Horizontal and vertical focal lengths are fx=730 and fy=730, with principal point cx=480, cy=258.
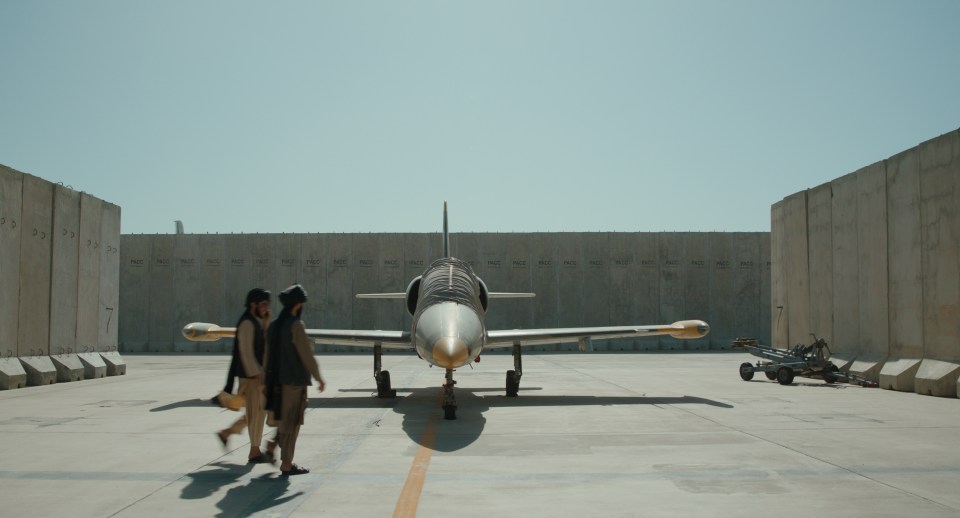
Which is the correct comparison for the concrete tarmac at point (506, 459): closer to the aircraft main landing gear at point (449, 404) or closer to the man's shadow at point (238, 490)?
the man's shadow at point (238, 490)

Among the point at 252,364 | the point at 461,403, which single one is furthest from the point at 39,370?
the point at 252,364

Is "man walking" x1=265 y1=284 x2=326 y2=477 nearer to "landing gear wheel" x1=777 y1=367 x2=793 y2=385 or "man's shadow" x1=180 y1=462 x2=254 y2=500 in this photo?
"man's shadow" x1=180 y1=462 x2=254 y2=500

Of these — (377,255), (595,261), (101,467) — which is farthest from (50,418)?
(595,261)

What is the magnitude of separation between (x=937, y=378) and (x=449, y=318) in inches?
457

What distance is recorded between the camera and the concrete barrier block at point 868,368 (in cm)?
1919

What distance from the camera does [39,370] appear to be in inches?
784

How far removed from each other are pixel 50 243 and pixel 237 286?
26.4 m

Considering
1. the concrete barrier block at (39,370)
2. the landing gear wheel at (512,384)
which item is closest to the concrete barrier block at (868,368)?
the landing gear wheel at (512,384)

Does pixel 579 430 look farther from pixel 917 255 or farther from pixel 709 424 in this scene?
pixel 917 255

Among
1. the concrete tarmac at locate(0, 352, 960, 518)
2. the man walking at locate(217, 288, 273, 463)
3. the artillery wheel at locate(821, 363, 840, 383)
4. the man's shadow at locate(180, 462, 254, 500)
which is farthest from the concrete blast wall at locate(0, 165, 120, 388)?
the artillery wheel at locate(821, 363, 840, 383)

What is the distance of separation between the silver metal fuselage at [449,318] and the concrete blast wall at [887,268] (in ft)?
35.5

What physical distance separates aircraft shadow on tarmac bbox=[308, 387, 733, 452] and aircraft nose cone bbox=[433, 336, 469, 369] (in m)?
1.02

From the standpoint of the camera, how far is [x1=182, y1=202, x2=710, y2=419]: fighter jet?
11.6m

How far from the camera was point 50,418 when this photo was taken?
1226 cm
